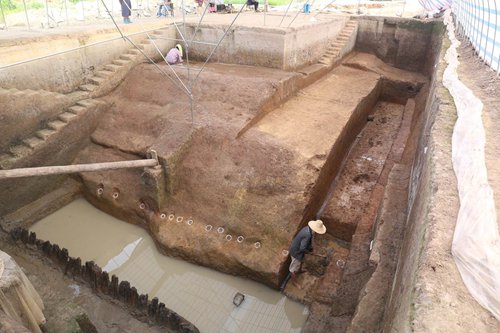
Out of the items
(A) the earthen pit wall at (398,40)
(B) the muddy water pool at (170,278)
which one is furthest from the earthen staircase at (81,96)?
(A) the earthen pit wall at (398,40)

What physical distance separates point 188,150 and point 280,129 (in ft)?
6.49

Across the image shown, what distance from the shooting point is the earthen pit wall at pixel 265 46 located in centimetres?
888

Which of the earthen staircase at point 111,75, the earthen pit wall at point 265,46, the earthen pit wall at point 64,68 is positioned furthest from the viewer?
the earthen pit wall at point 265,46

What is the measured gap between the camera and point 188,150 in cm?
693

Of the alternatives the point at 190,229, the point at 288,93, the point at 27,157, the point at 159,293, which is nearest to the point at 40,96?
the point at 27,157

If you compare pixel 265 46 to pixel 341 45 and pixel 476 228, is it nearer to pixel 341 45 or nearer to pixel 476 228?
pixel 341 45

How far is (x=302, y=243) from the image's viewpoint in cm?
534

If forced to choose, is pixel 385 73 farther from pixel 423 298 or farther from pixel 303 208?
pixel 423 298

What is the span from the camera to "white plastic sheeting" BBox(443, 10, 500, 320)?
182cm

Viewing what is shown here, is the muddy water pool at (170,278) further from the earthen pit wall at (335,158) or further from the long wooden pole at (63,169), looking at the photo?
the long wooden pole at (63,169)

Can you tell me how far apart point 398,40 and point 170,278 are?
38.2ft

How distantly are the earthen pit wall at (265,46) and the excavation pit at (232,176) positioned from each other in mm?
44

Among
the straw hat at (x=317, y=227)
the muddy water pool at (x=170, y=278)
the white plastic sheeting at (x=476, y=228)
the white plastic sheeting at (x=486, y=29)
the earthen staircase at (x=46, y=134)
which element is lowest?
the muddy water pool at (x=170, y=278)

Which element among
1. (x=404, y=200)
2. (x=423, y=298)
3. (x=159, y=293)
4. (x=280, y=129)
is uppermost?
(x=423, y=298)
